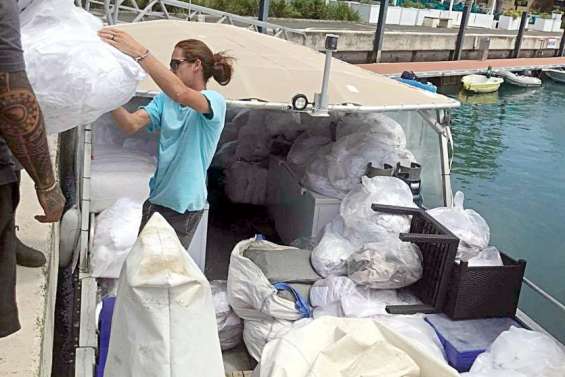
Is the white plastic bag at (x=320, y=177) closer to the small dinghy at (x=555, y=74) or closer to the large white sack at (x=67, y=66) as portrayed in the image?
the large white sack at (x=67, y=66)

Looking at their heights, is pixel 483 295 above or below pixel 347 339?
below

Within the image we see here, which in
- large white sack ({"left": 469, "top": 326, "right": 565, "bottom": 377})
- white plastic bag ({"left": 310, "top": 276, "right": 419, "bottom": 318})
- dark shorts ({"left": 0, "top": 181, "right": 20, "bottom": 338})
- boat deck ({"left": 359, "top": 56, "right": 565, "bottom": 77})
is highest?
dark shorts ({"left": 0, "top": 181, "right": 20, "bottom": 338})

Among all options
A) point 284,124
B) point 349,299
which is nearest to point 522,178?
point 284,124

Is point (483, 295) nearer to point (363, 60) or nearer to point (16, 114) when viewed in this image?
point (16, 114)

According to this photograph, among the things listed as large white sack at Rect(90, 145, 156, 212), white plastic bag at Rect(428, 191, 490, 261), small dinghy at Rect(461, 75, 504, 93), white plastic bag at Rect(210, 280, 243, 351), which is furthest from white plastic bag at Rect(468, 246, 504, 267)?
small dinghy at Rect(461, 75, 504, 93)

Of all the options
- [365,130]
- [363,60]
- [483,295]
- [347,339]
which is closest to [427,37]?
[363,60]

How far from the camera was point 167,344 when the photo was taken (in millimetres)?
1203

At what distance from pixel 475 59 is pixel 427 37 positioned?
4283 mm

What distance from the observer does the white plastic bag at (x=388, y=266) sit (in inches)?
142

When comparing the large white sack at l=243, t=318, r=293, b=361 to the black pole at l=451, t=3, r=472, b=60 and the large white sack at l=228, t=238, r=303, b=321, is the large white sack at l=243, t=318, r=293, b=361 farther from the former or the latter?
the black pole at l=451, t=3, r=472, b=60

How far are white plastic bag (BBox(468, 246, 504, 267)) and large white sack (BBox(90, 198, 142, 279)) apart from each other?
6.40 ft

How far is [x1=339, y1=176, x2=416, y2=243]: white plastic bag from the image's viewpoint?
395 cm

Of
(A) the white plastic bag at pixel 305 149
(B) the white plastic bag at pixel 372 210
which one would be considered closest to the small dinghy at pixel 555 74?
(A) the white plastic bag at pixel 305 149

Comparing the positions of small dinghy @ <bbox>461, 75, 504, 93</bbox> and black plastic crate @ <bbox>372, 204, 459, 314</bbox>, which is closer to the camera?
black plastic crate @ <bbox>372, 204, 459, 314</bbox>
